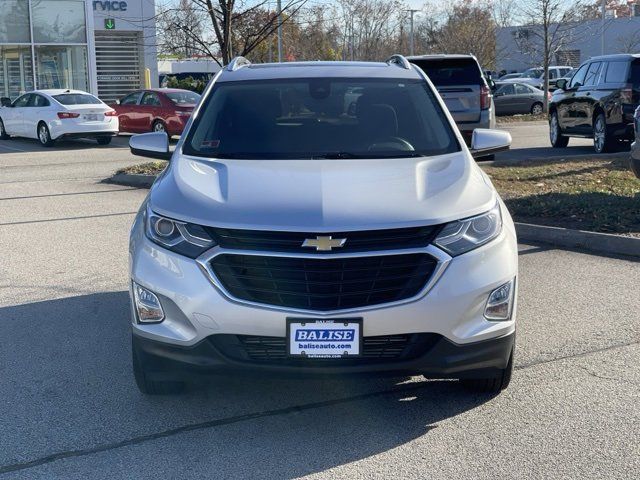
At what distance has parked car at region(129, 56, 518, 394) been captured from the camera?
428 cm

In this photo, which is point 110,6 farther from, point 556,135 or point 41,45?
point 556,135

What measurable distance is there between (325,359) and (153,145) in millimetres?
2608

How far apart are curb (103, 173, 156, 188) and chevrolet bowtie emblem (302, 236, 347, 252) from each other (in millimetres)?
10510

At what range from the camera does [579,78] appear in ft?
60.7

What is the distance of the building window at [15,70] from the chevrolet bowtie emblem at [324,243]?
29.5 metres

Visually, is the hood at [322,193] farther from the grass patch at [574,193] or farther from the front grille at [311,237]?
the grass patch at [574,193]

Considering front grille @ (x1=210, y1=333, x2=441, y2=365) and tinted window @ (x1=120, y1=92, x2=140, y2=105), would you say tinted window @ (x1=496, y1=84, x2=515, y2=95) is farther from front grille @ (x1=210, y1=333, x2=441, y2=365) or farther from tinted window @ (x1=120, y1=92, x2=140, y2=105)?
front grille @ (x1=210, y1=333, x2=441, y2=365)

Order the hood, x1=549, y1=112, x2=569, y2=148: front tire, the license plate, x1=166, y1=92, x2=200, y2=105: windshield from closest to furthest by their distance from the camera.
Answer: the license plate → the hood → x1=549, y1=112, x2=569, y2=148: front tire → x1=166, y1=92, x2=200, y2=105: windshield

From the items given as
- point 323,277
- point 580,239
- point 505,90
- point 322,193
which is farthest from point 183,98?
point 323,277

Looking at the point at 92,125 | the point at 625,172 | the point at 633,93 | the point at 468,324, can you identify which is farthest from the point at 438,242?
the point at 92,125

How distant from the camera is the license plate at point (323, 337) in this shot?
14.0ft

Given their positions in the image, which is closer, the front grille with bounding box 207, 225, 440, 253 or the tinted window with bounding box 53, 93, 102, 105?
the front grille with bounding box 207, 225, 440, 253

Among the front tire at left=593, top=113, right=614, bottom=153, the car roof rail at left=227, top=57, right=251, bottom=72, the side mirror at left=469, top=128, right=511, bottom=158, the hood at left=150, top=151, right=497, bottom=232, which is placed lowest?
the front tire at left=593, top=113, right=614, bottom=153

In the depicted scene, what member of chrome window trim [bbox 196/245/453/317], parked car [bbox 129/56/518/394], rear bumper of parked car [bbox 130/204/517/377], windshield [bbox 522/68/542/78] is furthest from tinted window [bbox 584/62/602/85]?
windshield [bbox 522/68/542/78]
